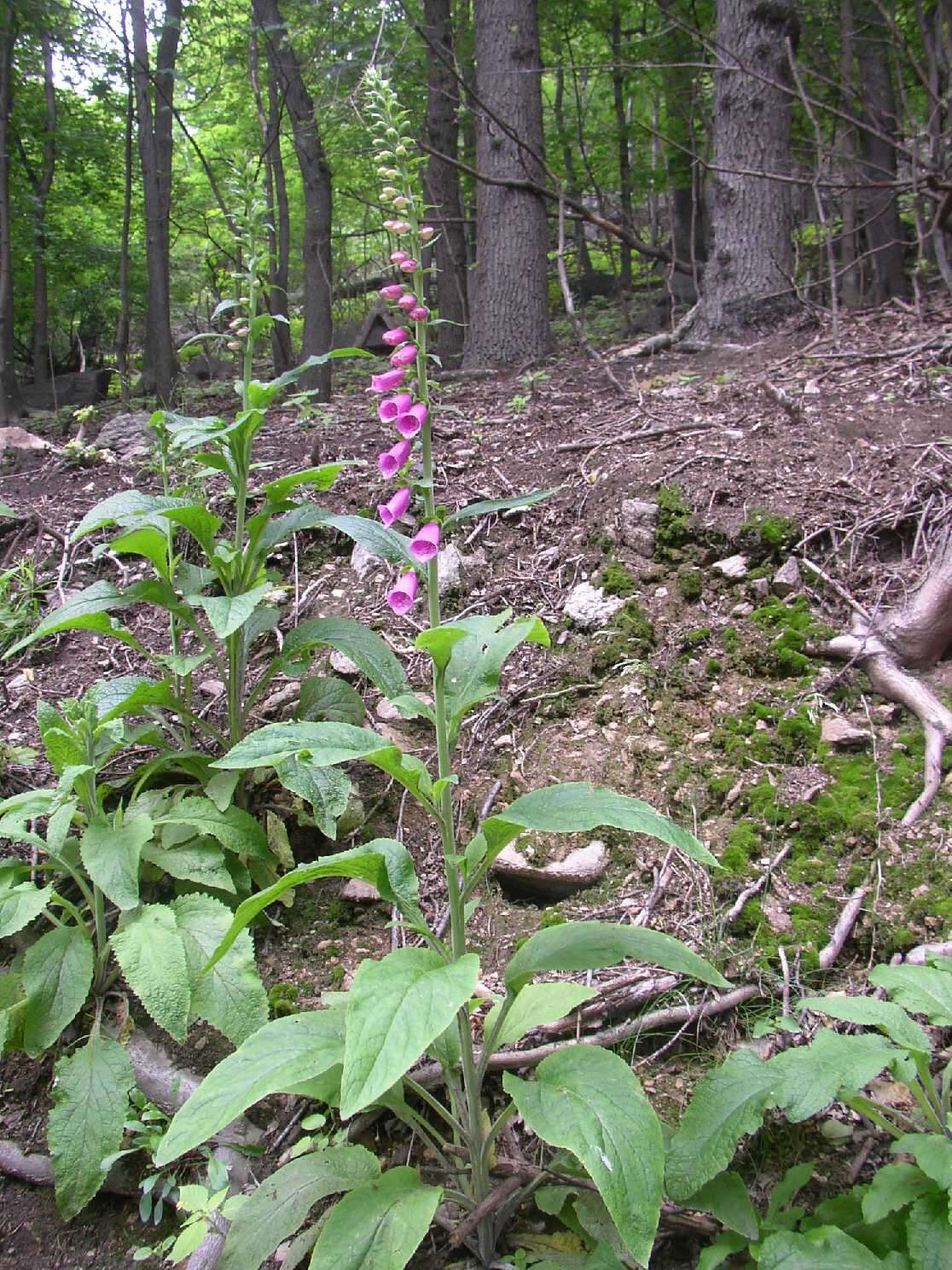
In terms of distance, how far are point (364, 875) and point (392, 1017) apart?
0.34 metres

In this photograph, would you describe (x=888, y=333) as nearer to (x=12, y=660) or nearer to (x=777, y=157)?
(x=777, y=157)

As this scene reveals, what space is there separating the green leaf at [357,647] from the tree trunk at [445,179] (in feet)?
21.1

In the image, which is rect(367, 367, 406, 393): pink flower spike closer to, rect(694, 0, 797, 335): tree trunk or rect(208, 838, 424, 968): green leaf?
rect(208, 838, 424, 968): green leaf

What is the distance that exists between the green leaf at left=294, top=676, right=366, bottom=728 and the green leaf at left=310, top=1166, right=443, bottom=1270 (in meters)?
1.45

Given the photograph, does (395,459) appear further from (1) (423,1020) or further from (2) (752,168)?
(2) (752,168)

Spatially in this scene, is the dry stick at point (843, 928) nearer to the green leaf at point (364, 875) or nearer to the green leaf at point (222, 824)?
the green leaf at point (364, 875)

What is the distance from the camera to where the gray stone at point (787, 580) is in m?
3.38

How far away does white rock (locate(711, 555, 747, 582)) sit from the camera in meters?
3.49

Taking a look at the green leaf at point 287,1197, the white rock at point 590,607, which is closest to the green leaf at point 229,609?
the green leaf at point 287,1197

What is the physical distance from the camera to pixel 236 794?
2.85 metres

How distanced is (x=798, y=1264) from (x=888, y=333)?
5828mm

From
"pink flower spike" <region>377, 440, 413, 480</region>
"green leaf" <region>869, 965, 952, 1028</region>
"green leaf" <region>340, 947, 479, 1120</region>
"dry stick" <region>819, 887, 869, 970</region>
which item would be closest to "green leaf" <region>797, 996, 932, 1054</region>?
"green leaf" <region>869, 965, 952, 1028</region>

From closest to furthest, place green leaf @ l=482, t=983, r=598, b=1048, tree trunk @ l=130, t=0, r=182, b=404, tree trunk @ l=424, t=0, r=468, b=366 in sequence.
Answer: green leaf @ l=482, t=983, r=598, b=1048 → tree trunk @ l=130, t=0, r=182, b=404 → tree trunk @ l=424, t=0, r=468, b=366

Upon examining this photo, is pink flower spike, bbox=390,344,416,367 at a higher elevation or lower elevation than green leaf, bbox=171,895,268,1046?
higher
